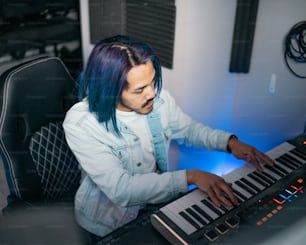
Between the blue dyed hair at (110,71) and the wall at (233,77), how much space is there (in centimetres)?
43

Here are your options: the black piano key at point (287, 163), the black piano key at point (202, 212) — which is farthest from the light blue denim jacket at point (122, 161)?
the black piano key at point (287, 163)

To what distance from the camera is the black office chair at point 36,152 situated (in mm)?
1206

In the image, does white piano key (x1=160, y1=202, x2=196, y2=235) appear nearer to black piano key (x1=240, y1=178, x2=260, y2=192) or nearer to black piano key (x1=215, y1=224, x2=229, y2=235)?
black piano key (x1=215, y1=224, x2=229, y2=235)

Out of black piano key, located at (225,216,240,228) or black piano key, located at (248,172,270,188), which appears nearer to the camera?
black piano key, located at (225,216,240,228)

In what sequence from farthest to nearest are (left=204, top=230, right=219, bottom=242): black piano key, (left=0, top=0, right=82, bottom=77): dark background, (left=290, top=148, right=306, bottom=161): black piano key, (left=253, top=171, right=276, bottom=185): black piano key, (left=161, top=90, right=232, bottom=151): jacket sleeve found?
1. (left=0, top=0, right=82, bottom=77): dark background
2. (left=161, top=90, right=232, bottom=151): jacket sleeve
3. (left=290, top=148, right=306, bottom=161): black piano key
4. (left=253, top=171, right=276, bottom=185): black piano key
5. (left=204, top=230, right=219, bottom=242): black piano key

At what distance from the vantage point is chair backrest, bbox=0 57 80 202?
121 centimetres

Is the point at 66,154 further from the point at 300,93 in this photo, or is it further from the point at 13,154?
the point at 300,93

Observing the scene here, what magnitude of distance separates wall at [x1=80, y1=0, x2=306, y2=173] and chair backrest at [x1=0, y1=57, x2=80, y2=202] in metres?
0.55

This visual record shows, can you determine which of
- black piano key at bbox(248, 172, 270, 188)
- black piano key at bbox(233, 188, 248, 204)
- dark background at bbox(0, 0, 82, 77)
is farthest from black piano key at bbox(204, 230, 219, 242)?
dark background at bbox(0, 0, 82, 77)

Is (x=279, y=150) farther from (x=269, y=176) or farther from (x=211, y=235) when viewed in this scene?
(x=211, y=235)

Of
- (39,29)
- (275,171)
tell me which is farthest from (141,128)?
(39,29)

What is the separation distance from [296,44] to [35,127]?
111 centimetres

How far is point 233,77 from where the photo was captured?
1717 millimetres

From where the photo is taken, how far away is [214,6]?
Result: 153 centimetres
